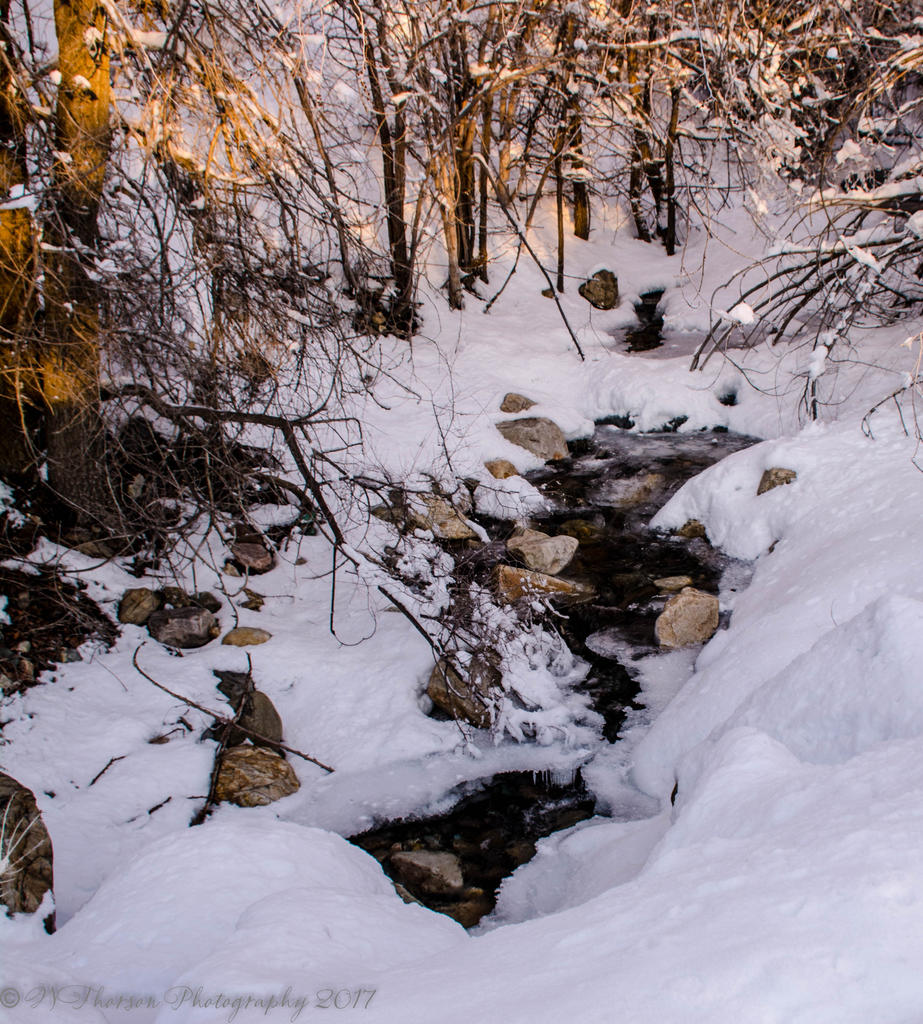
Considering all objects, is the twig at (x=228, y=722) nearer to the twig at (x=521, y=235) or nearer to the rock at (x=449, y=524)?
the rock at (x=449, y=524)

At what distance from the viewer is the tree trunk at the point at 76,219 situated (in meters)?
3.64

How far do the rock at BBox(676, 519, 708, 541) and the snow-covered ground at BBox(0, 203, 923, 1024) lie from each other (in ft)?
0.37

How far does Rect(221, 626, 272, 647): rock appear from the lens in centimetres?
475

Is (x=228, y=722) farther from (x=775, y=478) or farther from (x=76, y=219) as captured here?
(x=775, y=478)

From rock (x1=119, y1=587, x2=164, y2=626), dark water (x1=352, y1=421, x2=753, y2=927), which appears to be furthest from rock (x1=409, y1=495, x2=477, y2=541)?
rock (x1=119, y1=587, x2=164, y2=626)

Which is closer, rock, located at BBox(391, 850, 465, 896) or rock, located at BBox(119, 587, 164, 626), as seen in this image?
rock, located at BBox(391, 850, 465, 896)

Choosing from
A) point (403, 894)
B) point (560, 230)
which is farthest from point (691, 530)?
point (560, 230)

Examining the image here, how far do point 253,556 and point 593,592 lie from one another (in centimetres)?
254

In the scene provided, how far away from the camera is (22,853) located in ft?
8.88

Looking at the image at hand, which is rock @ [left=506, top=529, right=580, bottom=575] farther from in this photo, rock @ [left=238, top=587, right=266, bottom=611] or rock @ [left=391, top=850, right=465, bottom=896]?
rock @ [left=391, top=850, right=465, bottom=896]

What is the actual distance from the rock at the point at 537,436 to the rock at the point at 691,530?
2017 mm

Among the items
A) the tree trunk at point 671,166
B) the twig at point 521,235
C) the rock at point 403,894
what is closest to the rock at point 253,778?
the rock at point 403,894

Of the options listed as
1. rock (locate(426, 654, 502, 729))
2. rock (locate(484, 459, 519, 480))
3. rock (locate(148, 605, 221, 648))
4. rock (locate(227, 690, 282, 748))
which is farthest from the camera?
rock (locate(484, 459, 519, 480))

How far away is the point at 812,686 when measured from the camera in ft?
8.39
